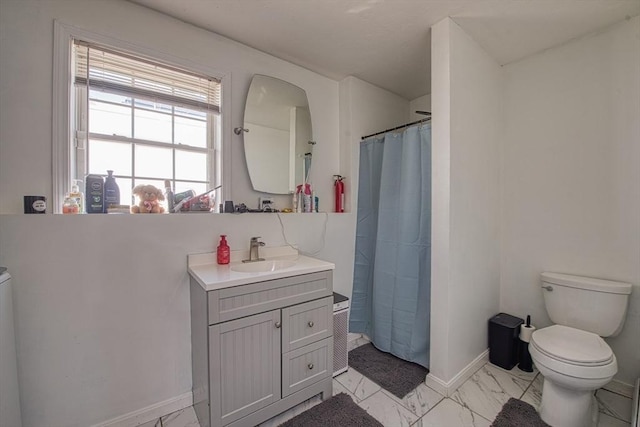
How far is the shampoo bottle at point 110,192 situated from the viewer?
1427mm

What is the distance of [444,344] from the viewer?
1.73 metres

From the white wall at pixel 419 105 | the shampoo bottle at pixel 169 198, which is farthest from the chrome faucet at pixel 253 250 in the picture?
the white wall at pixel 419 105

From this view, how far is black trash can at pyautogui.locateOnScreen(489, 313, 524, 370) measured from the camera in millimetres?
1952

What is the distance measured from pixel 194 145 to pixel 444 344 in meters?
2.16

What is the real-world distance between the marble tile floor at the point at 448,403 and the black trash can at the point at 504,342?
86 millimetres

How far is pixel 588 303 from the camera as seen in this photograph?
170cm

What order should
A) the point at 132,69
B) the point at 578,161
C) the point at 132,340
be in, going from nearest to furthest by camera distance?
the point at 132,340, the point at 132,69, the point at 578,161

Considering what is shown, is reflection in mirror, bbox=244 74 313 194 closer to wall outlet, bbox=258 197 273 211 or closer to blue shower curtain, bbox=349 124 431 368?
wall outlet, bbox=258 197 273 211

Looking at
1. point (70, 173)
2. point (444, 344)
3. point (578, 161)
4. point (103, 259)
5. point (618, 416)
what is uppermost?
point (578, 161)

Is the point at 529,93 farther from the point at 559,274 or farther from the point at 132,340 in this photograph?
the point at 132,340

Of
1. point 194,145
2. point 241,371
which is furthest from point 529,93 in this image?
point 241,371

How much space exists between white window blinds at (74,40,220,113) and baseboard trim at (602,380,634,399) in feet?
10.7

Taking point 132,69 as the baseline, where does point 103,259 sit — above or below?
below

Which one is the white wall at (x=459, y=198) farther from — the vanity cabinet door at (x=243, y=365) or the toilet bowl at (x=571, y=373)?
the vanity cabinet door at (x=243, y=365)
